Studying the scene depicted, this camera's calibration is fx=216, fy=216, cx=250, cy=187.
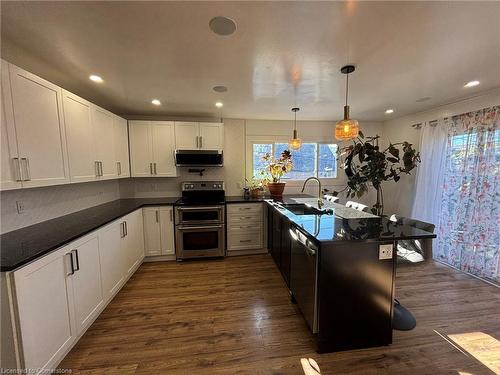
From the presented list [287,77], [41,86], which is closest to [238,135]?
[287,77]

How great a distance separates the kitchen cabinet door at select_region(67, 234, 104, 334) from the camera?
70.8 inches

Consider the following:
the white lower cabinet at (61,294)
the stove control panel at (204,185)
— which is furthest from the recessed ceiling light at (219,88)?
the white lower cabinet at (61,294)

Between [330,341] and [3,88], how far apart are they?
121 inches

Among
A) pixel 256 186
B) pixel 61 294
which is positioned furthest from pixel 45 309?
pixel 256 186

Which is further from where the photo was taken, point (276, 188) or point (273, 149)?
point (273, 149)

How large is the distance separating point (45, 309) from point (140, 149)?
265 centimetres

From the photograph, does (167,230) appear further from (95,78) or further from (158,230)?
(95,78)

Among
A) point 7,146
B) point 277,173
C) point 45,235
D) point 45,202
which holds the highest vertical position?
point 7,146

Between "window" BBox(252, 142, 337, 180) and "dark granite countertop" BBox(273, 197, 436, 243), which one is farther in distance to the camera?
"window" BBox(252, 142, 337, 180)

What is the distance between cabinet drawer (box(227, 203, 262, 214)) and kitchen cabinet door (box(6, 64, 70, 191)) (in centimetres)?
216

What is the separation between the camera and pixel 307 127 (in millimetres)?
4500

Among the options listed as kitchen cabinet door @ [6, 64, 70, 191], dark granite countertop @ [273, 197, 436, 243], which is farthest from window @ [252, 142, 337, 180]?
kitchen cabinet door @ [6, 64, 70, 191]

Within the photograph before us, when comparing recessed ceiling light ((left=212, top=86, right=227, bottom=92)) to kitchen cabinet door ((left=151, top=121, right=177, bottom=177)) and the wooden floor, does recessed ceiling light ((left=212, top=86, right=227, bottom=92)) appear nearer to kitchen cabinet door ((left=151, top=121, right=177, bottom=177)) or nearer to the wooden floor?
kitchen cabinet door ((left=151, top=121, right=177, bottom=177))

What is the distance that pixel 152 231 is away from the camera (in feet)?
11.3
